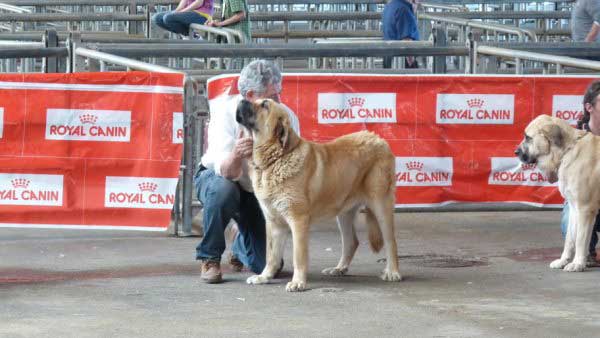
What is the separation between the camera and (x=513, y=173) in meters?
11.1

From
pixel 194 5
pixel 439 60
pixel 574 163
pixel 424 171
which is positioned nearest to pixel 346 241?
pixel 574 163

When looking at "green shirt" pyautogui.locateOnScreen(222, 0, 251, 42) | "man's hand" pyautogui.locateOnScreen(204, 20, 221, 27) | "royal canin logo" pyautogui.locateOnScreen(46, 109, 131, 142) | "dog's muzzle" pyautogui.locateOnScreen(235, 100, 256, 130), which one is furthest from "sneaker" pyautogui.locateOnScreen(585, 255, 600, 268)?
"man's hand" pyautogui.locateOnScreen(204, 20, 221, 27)

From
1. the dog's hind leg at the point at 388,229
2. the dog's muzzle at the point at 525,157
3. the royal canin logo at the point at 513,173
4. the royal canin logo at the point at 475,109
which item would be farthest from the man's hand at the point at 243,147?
the royal canin logo at the point at 513,173

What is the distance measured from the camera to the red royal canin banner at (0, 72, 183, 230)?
10078 mm

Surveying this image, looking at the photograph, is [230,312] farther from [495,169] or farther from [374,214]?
[495,169]

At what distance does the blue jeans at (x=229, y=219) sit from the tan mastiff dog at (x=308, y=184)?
0.89ft

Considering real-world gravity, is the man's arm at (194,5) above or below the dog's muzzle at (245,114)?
above

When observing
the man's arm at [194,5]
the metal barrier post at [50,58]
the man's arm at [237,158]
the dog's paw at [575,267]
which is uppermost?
the man's arm at [194,5]

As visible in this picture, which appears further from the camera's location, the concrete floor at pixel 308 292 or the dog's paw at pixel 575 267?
the dog's paw at pixel 575 267

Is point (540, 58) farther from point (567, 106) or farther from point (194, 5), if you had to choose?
point (194, 5)

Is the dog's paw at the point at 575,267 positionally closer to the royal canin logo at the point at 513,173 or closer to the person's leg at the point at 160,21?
the royal canin logo at the point at 513,173

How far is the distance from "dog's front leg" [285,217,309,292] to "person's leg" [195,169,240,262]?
546 millimetres

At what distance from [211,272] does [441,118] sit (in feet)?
11.2

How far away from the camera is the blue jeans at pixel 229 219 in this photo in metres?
8.31
